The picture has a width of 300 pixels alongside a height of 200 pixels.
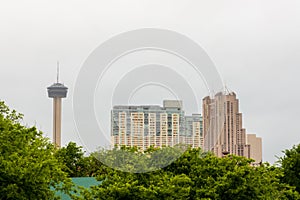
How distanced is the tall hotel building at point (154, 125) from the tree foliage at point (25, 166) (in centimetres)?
312

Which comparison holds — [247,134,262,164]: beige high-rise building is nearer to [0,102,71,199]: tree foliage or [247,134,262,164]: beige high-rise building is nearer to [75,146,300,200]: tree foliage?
[75,146,300,200]: tree foliage

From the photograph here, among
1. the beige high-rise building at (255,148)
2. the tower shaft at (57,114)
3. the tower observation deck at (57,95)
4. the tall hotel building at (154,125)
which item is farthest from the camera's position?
the tower observation deck at (57,95)

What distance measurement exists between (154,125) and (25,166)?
17.4 ft

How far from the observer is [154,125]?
2589cm

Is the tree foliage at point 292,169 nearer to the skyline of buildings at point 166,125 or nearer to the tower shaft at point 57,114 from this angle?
the skyline of buildings at point 166,125

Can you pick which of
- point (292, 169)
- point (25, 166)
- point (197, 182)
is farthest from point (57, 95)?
point (25, 166)

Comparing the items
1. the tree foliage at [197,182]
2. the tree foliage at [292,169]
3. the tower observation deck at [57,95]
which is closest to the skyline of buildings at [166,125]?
the tree foliage at [197,182]

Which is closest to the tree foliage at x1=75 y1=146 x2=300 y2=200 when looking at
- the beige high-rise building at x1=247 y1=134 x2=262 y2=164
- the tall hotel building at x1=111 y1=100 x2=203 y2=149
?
the tall hotel building at x1=111 y1=100 x2=203 y2=149

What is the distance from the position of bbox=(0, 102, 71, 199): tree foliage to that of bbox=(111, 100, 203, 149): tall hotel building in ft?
10.2

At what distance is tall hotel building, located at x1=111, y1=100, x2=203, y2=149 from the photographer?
83.3ft

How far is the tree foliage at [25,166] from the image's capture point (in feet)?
85.0

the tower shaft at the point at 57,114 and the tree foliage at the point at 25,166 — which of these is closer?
the tree foliage at the point at 25,166

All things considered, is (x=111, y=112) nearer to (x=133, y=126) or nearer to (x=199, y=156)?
(x=133, y=126)

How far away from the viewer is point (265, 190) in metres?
31.5
